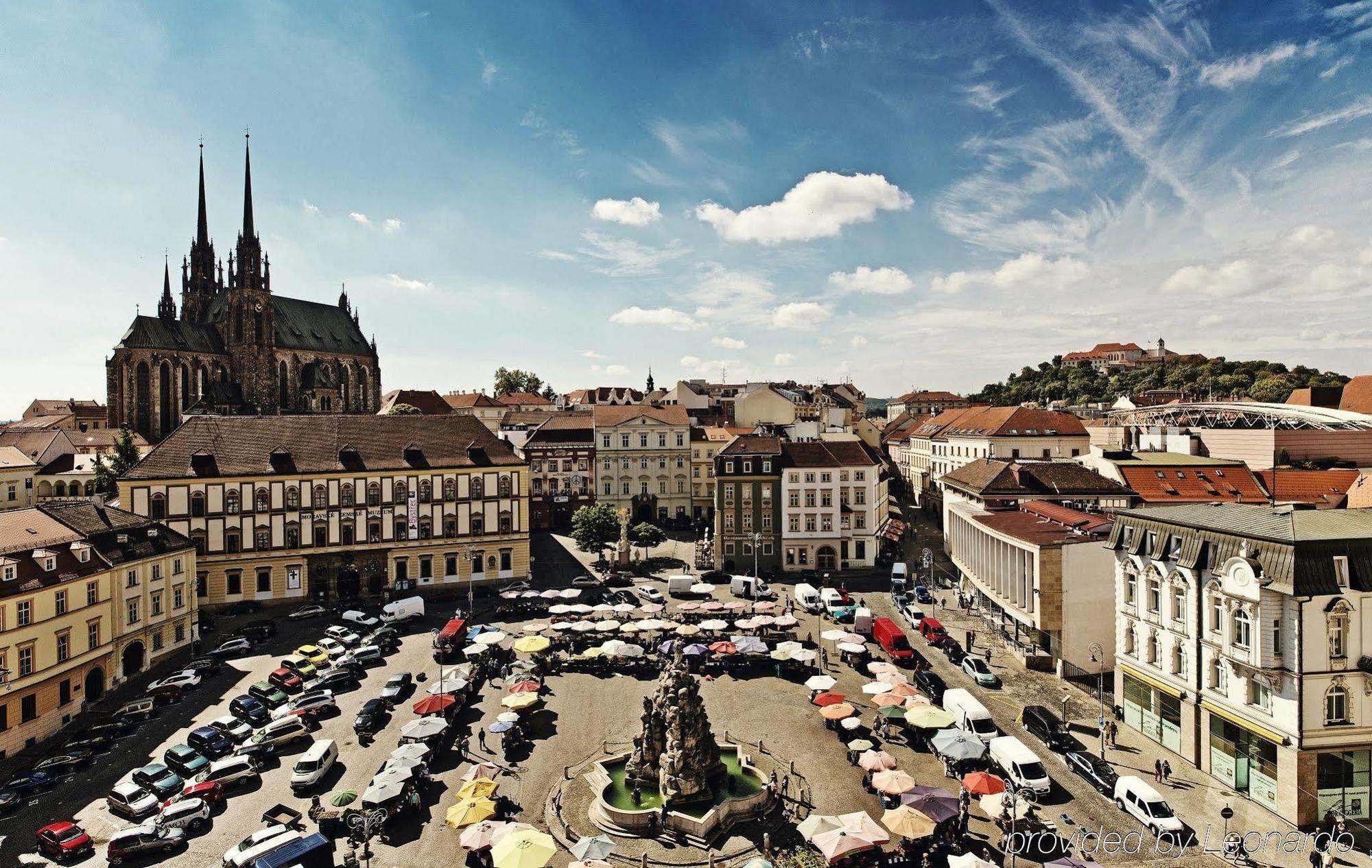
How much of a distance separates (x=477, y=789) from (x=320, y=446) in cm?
3967

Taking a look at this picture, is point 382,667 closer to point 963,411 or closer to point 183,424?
point 183,424

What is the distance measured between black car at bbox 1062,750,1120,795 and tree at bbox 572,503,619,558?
41.1 m

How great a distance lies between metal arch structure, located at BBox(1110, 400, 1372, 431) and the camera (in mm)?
59250

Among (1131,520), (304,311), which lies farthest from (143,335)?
(1131,520)

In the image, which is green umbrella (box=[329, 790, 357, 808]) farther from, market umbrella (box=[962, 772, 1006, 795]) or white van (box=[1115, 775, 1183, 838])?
white van (box=[1115, 775, 1183, 838])

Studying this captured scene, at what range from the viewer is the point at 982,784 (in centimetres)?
2455

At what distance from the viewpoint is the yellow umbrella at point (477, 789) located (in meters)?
25.1

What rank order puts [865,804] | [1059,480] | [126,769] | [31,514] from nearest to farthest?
[865,804] → [126,769] → [31,514] → [1059,480]

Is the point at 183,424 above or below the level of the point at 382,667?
above

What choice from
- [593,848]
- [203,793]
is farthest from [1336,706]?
[203,793]

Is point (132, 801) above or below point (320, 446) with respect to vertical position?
below

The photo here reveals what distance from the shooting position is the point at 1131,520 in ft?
106

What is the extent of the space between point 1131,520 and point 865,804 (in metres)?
17.9

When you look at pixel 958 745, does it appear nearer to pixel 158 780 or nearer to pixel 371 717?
pixel 371 717
